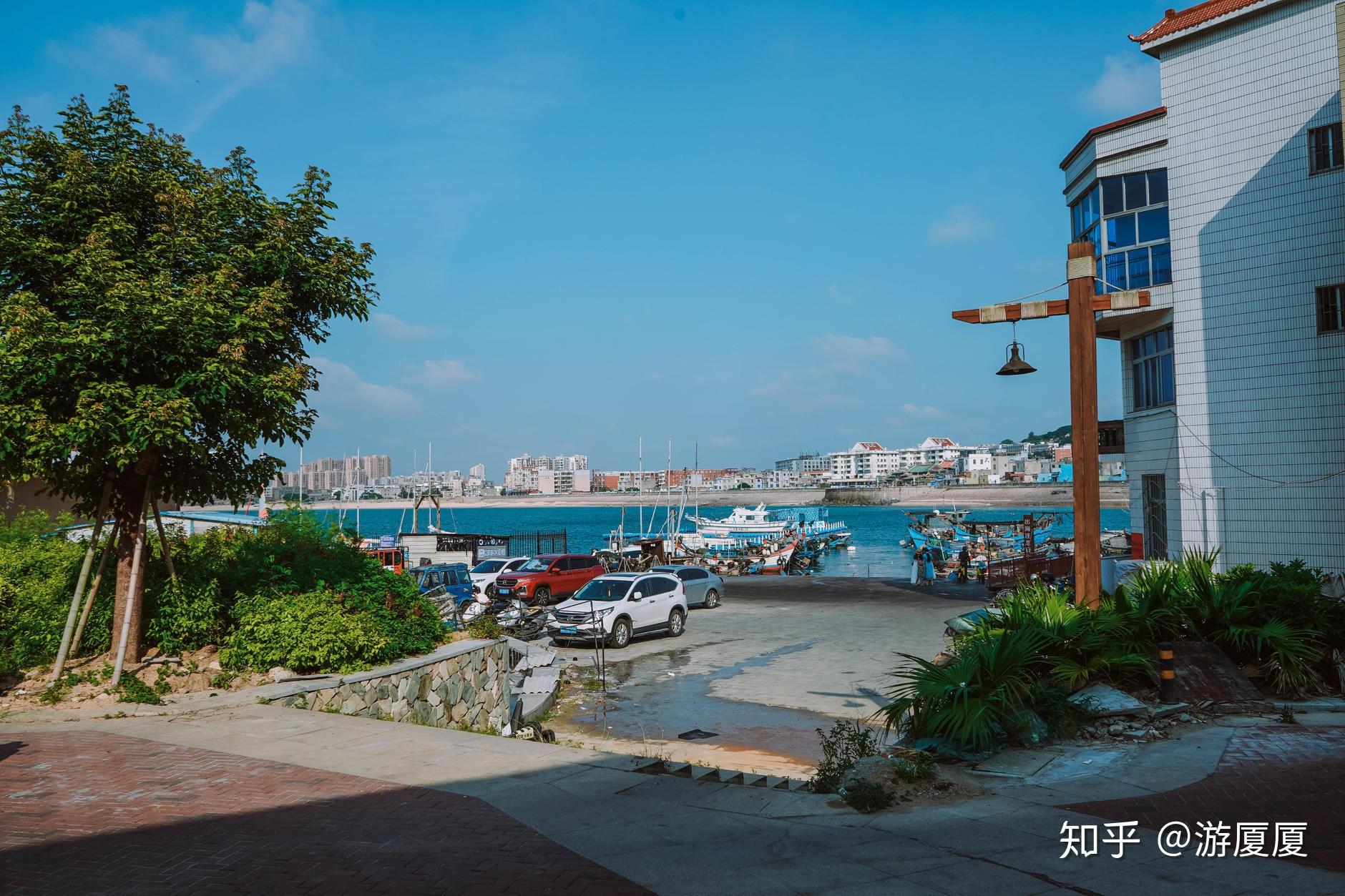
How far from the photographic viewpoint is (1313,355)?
1692 cm

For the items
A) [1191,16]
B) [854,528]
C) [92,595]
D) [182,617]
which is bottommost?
[854,528]

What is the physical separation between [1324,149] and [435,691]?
758 inches

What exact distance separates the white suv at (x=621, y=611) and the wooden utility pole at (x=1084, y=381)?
10.9 metres

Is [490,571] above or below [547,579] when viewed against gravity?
above

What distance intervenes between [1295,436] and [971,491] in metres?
174

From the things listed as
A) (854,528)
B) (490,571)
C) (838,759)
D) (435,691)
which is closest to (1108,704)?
(838,759)

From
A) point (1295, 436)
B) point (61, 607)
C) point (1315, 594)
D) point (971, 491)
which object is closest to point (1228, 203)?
point (1295, 436)

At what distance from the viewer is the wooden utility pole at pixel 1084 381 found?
11.7 m

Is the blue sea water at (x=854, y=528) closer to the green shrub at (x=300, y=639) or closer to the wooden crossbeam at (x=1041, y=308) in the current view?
the green shrub at (x=300, y=639)

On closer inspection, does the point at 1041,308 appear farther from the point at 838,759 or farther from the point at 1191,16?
the point at 1191,16

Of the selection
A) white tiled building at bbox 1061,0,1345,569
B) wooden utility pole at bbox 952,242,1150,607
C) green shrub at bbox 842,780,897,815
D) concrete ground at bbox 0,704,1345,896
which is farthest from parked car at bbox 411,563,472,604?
white tiled building at bbox 1061,0,1345,569

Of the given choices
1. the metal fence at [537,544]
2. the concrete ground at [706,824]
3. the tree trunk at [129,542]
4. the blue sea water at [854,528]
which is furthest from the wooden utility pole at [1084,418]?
the blue sea water at [854,528]

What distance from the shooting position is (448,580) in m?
26.2

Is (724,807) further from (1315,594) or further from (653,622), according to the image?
(653,622)
